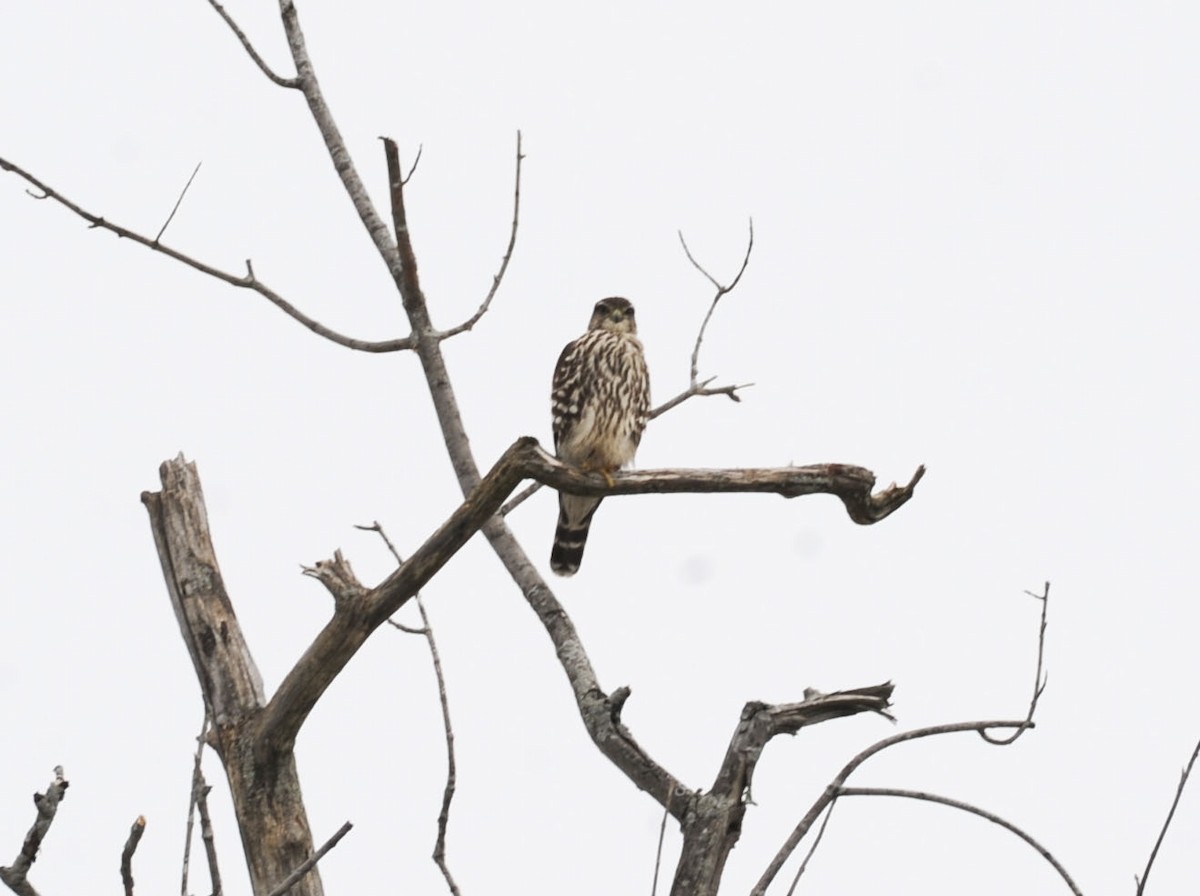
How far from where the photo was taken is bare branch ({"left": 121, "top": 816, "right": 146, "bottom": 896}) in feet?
8.64

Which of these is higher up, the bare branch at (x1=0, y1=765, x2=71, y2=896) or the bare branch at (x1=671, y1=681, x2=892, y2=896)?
the bare branch at (x1=671, y1=681, x2=892, y2=896)

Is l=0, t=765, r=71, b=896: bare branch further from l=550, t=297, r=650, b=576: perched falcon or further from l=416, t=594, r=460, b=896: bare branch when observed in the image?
l=550, t=297, r=650, b=576: perched falcon

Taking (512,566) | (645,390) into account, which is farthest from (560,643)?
(645,390)

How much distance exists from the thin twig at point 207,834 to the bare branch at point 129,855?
0.39 feet

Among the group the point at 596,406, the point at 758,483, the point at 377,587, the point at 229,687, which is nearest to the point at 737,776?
the point at 758,483

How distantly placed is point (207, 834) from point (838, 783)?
1.27 metres

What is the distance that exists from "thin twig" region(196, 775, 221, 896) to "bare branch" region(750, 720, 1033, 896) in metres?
1.06

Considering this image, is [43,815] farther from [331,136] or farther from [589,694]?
[331,136]

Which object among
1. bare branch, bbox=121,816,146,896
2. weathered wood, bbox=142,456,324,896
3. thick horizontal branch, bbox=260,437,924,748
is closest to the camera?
bare branch, bbox=121,816,146,896

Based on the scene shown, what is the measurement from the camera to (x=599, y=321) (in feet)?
21.0

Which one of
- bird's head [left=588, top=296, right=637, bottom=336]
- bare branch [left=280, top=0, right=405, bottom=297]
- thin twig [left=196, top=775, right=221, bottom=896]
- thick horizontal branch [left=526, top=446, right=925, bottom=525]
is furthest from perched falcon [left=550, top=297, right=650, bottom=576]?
thin twig [left=196, top=775, right=221, bottom=896]

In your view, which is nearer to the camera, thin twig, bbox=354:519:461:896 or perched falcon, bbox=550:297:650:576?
thin twig, bbox=354:519:461:896

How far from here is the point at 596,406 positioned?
5727mm

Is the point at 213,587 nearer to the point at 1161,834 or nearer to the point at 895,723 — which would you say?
the point at 895,723
